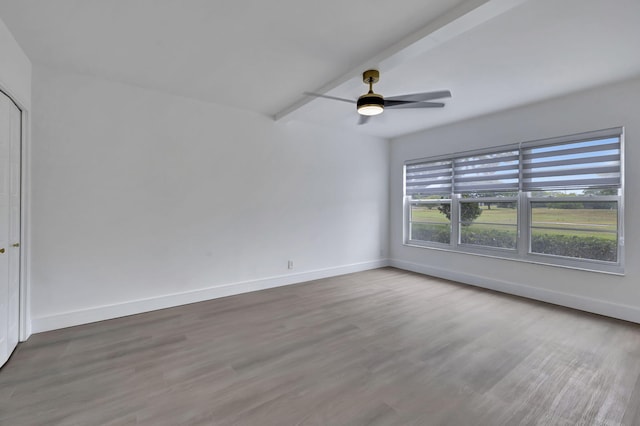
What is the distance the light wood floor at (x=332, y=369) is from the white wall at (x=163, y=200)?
0.49 m

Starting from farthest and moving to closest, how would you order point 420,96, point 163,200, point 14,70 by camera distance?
point 163,200
point 420,96
point 14,70

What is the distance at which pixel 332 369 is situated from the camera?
219cm

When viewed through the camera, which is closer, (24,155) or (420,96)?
(24,155)

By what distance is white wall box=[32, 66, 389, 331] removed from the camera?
9.39 feet

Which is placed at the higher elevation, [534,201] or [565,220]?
[534,201]

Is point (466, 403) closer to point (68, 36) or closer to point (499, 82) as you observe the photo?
point (499, 82)

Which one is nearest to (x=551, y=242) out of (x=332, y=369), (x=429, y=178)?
(x=429, y=178)

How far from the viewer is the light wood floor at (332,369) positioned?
173 cm

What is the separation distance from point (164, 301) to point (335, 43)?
338 cm

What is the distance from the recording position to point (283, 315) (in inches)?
128

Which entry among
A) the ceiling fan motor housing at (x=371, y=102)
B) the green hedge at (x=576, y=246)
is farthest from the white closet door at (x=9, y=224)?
the green hedge at (x=576, y=246)

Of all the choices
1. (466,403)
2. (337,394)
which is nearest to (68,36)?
(337,394)

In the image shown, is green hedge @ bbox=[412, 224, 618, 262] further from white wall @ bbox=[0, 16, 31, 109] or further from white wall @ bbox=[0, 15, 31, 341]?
white wall @ bbox=[0, 16, 31, 109]

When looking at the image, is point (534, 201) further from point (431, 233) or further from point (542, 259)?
point (431, 233)
